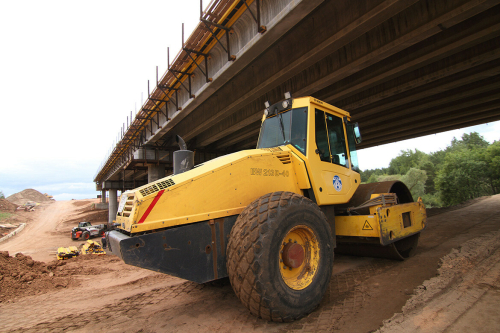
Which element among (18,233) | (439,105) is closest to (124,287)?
(439,105)

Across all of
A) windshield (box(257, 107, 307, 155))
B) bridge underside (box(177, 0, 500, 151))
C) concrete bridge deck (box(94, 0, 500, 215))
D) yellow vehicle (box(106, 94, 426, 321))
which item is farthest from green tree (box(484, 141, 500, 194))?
windshield (box(257, 107, 307, 155))

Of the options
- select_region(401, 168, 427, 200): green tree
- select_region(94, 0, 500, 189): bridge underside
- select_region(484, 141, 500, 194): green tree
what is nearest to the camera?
select_region(94, 0, 500, 189): bridge underside

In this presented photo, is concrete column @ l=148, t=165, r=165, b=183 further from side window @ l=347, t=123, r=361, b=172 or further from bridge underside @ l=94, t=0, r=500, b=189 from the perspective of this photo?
side window @ l=347, t=123, r=361, b=172

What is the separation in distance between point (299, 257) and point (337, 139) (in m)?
2.64

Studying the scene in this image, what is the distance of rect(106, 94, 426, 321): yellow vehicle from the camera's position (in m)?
3.02

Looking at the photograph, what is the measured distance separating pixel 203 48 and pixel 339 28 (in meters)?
5.00

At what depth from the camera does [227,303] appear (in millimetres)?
4043

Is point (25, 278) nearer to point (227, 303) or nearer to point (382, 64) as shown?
point (227, 303)

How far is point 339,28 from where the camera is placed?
7.09 metres

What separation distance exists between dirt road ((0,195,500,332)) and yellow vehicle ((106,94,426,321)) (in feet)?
1.81

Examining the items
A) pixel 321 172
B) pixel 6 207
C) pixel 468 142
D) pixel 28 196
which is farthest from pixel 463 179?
→ pixel 28 196

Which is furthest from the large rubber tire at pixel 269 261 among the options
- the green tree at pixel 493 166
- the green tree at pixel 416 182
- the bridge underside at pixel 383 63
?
the green tree at pixel 416 182

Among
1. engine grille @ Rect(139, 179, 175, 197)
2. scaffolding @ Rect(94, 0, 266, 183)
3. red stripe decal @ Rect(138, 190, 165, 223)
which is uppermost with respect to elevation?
scaffolding @ Rect(94, 0, 266, 183)

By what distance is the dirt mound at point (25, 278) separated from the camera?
563cm
